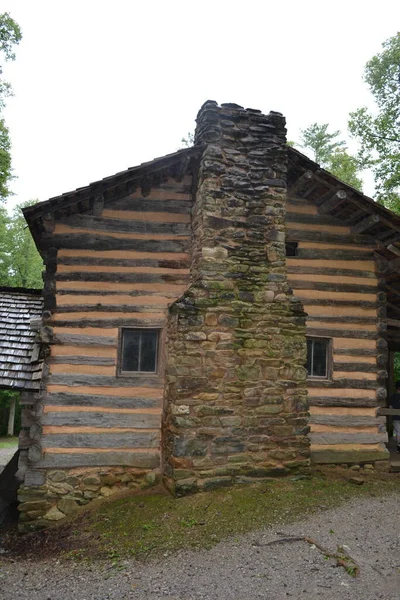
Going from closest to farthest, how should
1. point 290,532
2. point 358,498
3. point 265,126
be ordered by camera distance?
point 290,532 → point 358,498 → point 265,126

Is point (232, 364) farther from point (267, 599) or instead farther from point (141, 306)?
point (267, 599)

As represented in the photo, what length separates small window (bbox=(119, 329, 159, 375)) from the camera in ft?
27.8

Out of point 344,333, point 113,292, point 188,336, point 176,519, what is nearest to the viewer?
point 176,519

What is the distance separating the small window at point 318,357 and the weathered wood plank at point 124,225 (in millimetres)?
3488

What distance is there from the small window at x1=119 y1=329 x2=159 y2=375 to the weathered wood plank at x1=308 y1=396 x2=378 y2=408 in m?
3.28

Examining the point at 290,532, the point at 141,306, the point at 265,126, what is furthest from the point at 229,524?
the point at 265,126

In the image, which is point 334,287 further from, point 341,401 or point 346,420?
point 346,420

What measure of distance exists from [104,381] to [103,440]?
1.03 metres

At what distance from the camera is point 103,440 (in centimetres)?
806

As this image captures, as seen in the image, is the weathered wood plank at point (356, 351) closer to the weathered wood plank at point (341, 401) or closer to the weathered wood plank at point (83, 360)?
the weathered wood plank at point (341, 401)

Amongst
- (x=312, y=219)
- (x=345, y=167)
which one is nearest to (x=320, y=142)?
(x=345, y=167)

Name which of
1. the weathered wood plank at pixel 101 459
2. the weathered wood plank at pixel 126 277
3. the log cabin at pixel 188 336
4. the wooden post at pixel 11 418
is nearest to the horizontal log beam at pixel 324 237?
the log cabin at pixel 188 336

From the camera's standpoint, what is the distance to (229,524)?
6230mm

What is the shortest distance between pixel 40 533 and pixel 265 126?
803 centimetres
